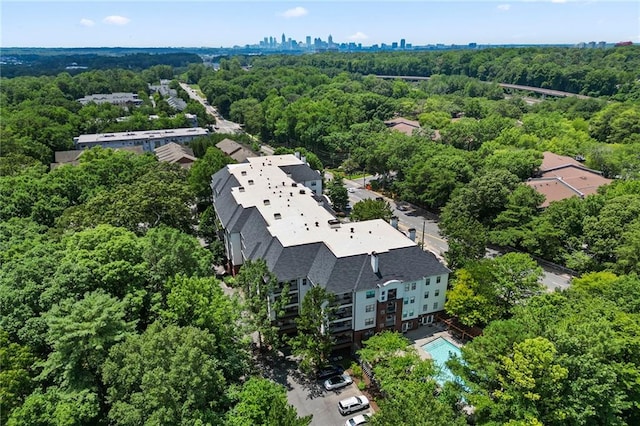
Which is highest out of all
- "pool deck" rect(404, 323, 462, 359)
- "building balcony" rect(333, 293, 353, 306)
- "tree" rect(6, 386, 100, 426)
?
"tree" rect(6, 386, 100, 426)

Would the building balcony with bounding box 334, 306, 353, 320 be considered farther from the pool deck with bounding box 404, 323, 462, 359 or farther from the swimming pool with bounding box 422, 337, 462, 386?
the swimming pool with bounding box 422, 337, 462, 386

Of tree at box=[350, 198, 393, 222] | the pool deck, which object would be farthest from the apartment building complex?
tree at box=[350, 198, 393, 222]

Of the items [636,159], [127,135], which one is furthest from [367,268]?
[127,135]

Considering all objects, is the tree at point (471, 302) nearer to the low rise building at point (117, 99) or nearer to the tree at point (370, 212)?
the tree at point (370, 212)

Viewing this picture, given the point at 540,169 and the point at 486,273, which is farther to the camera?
the point at 540,169

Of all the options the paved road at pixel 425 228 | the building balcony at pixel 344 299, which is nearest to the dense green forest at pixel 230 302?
the paved road at pixel 425 228

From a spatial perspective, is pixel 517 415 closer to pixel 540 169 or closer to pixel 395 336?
pixel 395 336
